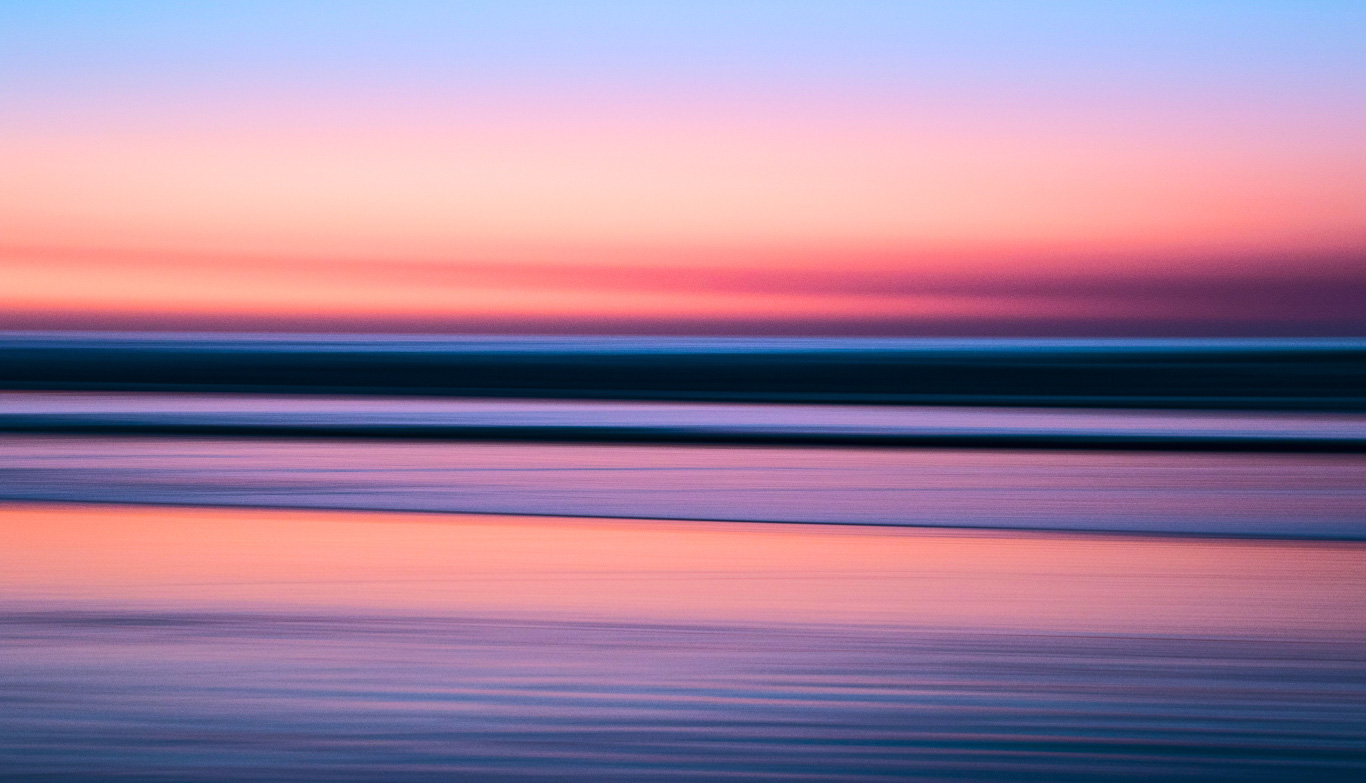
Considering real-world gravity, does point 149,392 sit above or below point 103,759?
above

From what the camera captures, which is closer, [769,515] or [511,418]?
[769,515]

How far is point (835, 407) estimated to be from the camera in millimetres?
6570

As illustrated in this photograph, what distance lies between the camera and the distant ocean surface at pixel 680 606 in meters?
1.65

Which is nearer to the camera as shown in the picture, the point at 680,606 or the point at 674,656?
the point at 674,656

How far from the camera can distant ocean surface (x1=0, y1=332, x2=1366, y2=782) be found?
5.41 feet

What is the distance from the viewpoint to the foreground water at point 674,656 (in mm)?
1618

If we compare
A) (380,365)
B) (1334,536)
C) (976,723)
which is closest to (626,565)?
(976,723)

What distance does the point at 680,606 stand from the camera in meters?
2.31

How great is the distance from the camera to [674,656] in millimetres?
2023

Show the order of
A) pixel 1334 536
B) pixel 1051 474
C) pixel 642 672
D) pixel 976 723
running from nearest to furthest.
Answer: pixel 976 723 < pixel 642 672 < pixel 1334 536 < pixel 1051 474

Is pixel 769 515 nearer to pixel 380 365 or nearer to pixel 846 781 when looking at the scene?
pixel 846 781

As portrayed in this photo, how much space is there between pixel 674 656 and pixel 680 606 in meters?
0.29

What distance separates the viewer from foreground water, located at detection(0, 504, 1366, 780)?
63.7 inches

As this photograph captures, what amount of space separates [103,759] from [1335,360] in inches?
362
